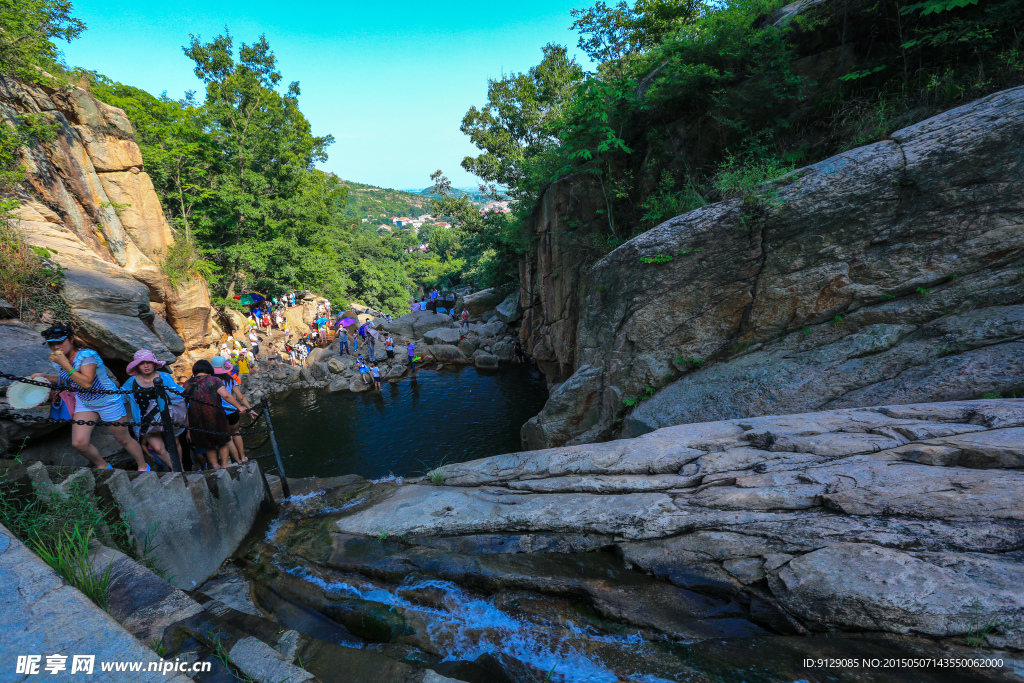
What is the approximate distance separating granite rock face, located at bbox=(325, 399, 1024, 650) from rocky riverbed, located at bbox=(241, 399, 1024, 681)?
0.5 inches

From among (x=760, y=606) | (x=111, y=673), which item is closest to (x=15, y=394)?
(x=111, y=673)

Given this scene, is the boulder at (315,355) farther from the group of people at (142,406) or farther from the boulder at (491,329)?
the group of people at (142,406)

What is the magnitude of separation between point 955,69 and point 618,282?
22.1 ft

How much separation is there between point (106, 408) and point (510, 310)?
830 inches

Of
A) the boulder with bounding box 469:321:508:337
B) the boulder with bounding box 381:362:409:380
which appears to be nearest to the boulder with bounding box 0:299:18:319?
the boulder with bounding box 381:362:409:380

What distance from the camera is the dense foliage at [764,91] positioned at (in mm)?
6607

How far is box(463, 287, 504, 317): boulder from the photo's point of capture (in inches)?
1154

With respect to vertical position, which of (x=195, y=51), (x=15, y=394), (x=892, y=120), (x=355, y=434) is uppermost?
(x=195, y=51)

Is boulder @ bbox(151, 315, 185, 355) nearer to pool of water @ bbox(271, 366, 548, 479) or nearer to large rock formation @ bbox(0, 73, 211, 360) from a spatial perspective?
large rock formation @ bbox(0, 73, 211, 360)

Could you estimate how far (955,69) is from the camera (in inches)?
266

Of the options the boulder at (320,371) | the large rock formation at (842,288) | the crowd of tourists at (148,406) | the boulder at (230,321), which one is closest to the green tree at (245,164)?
the boulder at (230,321)

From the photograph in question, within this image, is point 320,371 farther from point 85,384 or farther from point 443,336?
point 85,384

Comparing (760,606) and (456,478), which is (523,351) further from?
(760,606)

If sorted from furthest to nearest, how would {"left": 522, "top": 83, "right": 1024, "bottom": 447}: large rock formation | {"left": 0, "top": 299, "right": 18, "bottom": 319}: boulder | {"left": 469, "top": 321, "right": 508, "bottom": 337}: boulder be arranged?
{"left": 469, "top": 321, "right": 508, "bottom": 337}: boulder, {"left": 0, "top": 299, "right": 18, "bottom": 319}: boulder, {"left": 522, "top": 83, "right": 1024, "bottom": 447}: large rock formation
